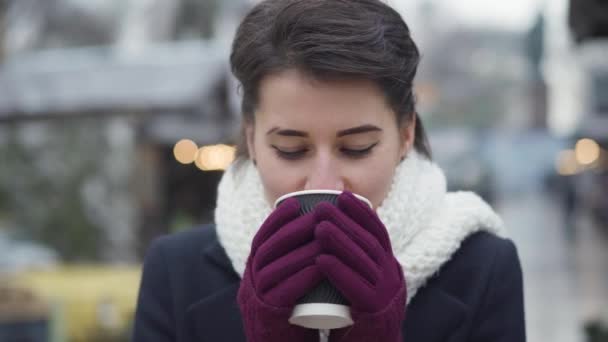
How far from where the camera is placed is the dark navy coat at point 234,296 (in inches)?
74.3

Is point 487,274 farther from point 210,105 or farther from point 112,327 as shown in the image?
point 210,105

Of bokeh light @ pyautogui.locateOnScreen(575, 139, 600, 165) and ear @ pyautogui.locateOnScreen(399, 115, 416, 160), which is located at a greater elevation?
bokeh light @ pyautogui.locateOnScreen(575, 139, 600, 165)

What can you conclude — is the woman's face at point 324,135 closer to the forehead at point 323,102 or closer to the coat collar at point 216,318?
the forehead at point 323,102

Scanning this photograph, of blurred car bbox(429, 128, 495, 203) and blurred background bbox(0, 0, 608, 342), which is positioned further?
blurred car bbox(429, 128, 495, 203)

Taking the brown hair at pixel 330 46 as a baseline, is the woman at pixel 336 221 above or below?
below

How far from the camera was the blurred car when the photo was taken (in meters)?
18.8

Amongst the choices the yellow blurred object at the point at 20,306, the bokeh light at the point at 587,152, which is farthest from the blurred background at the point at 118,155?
the bokeh light at the point at 587,152

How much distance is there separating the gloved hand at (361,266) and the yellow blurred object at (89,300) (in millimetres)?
4510

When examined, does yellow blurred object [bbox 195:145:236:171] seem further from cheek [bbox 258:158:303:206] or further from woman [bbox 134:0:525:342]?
cheek [bbox 258:158:303:206]

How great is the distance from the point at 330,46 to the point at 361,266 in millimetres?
445

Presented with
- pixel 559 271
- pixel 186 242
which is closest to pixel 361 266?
pixel 186 242

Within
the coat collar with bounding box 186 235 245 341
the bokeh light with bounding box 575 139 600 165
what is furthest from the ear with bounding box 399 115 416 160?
the bokeh light with bounding box 575 139 600 165

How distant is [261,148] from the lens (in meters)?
1.78

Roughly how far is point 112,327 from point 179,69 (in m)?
2.72
